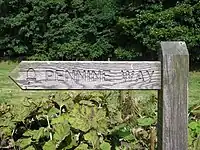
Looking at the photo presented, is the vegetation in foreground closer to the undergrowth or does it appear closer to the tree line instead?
the undergrowth

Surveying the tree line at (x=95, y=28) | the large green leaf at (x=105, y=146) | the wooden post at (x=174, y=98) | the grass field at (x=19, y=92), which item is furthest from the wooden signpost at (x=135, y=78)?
the tree line at (x=95, y=28)

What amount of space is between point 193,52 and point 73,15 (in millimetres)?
4358

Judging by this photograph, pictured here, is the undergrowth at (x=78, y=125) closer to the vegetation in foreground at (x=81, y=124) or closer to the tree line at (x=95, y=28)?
the vegetation in foreground at (x=81, y=124)

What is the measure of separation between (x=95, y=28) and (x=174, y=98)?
14803 mm

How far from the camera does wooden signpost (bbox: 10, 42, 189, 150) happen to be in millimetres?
2480

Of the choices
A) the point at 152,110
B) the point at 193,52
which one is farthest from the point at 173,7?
the point at 152,110

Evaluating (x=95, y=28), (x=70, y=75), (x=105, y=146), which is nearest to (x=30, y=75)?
(x=70, y=75)

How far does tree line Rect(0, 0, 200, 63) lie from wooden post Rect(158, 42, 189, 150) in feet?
41.3

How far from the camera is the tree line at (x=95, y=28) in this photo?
49.9ft

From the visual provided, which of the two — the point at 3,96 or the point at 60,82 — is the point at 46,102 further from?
the point at 3,96

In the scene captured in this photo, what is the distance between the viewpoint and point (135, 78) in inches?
98.7

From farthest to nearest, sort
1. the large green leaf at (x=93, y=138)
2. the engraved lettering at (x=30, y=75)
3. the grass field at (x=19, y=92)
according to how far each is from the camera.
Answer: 1. the grass field at (x=19, y=92)
2. the large green leaf at (x=93, y=138)
3. the engraved lettering at (x=30, y=75)

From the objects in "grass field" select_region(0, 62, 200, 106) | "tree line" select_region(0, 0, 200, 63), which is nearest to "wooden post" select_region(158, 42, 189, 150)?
"grass field" select_region(0, 62, 200, 106)

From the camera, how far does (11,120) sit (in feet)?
10.2
